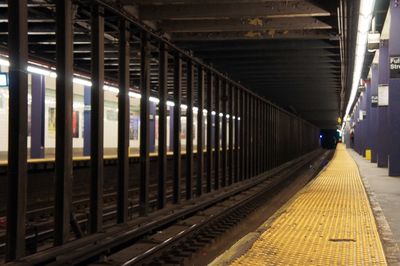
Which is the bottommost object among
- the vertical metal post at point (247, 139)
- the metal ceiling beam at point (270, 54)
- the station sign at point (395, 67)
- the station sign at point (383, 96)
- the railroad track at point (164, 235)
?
the railroad track at point (164, 235)

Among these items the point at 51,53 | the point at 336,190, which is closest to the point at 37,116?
the point at 51,53

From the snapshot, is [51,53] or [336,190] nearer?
[51,53]

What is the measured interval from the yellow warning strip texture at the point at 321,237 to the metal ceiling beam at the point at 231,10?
4007 mm

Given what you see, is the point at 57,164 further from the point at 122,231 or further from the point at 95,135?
the point at 122,231

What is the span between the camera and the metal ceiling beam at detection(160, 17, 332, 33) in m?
13.1

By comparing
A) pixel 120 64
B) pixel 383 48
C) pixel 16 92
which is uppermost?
pixel 383 48

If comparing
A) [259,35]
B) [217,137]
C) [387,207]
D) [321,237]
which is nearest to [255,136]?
[259,35]

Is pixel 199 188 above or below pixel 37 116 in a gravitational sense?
below

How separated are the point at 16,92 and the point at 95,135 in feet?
5.34

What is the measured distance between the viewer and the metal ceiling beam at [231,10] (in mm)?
11648

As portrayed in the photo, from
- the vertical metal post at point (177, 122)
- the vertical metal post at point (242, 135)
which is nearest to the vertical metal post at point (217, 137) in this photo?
the vertical metal post at point (242, 135)

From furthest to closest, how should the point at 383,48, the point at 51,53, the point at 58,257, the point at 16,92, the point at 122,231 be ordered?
1. the point at 383,48
2. the point at 51,53
3. the point at 122,231
4. the point at 58,257
5. the point at 16,92

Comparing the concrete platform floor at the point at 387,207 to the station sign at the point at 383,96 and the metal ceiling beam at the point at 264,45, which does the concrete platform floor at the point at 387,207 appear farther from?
the metal ceiling beam at the point at 264,45

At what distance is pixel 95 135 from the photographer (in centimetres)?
Result: 631
